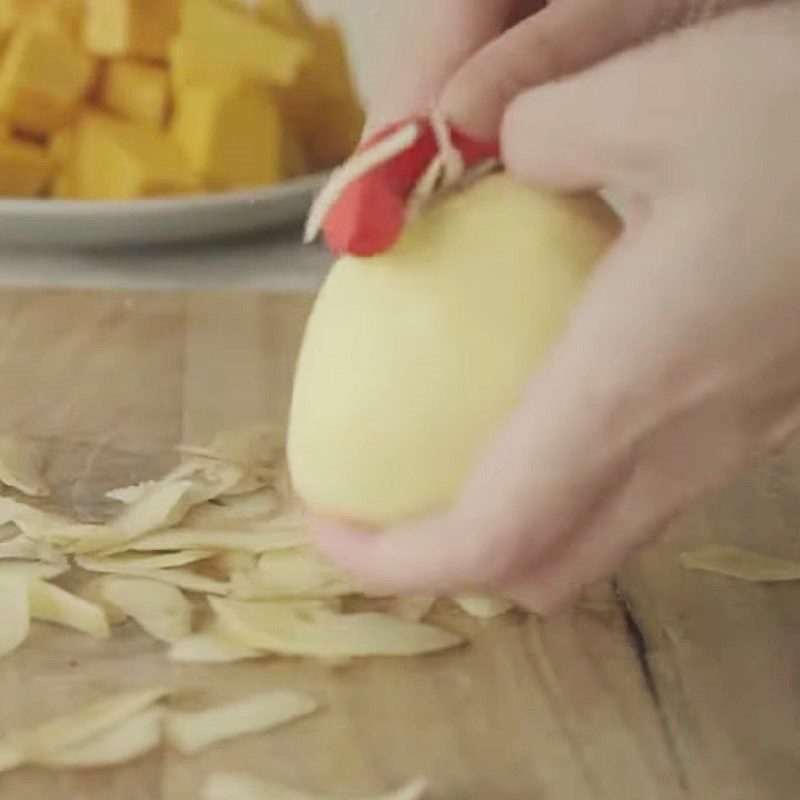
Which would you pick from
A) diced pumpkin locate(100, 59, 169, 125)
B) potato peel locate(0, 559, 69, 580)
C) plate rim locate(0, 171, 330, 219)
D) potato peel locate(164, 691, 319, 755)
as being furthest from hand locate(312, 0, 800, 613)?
diced pumpkin locate(100, 59, 169, 125)

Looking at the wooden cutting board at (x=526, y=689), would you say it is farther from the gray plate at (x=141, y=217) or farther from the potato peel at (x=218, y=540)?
the gray plate at (x=141, y=217)

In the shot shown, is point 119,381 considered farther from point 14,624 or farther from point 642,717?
point 642,717

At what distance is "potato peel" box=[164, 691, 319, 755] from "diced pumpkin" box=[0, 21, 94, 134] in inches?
24.6

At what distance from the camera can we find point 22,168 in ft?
3.85

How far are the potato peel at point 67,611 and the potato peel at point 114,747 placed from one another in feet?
0.22

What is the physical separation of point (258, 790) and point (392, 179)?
0.22 m

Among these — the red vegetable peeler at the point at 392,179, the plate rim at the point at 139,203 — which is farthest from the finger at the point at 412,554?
the plate rim at the point at 139,203

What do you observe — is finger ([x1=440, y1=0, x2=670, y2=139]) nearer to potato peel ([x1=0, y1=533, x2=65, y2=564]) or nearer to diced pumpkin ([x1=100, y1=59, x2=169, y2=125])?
potato peel ([x1=0, y1=533, x2=65, y2=564])

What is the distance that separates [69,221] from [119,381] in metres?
0.21

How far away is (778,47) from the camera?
1.64 ft

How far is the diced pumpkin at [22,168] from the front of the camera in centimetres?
117

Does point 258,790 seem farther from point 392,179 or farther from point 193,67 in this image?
point 193,67

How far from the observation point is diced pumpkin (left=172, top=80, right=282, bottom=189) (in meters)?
1.14

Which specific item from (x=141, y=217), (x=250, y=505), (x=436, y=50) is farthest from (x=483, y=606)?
(x=141, y=217)
